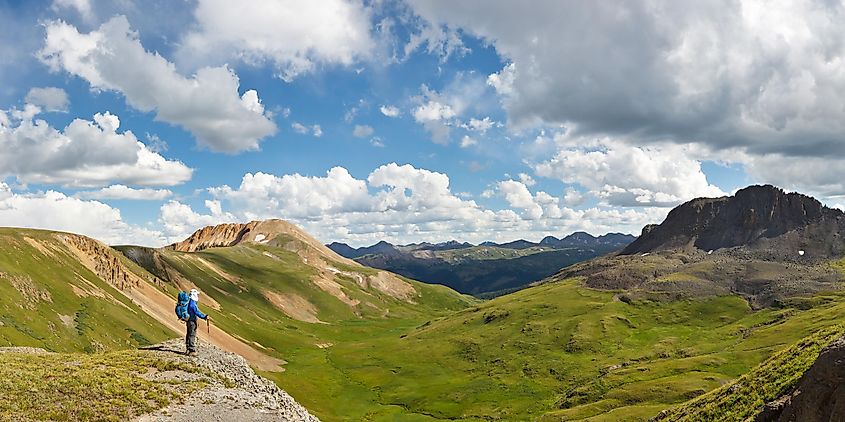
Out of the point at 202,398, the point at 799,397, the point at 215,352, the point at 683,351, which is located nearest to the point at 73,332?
the point at 215,352

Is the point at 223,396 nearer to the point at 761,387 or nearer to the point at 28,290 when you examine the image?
the point at 761,387

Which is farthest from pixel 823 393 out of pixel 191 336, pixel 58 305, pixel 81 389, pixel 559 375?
pixel 559 375

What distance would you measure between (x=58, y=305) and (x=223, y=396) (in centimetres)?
10477

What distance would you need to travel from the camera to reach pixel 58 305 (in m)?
115

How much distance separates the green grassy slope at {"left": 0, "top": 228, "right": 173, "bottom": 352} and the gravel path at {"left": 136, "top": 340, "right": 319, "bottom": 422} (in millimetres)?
60251

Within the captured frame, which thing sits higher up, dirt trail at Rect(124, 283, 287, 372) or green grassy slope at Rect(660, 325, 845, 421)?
green grassy slope at Rect(660, 325, 845, 421)

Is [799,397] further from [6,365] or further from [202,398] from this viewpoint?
[6,365]

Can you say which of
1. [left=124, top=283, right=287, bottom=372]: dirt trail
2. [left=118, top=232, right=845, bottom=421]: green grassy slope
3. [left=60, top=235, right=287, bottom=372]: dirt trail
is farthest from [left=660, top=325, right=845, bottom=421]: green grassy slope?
[left=60, top=235, right=287, bottom=372]: dirt trail

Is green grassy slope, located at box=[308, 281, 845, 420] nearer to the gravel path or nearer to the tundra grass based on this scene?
the gravel path

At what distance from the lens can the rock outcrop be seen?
2794 cm

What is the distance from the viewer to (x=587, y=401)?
392ft

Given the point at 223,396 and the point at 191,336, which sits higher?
the point at 191,336

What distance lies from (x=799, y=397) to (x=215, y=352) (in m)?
43.8

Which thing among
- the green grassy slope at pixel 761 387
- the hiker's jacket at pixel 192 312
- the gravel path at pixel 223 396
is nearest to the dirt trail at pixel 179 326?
the gravel path at pixel 223 396
